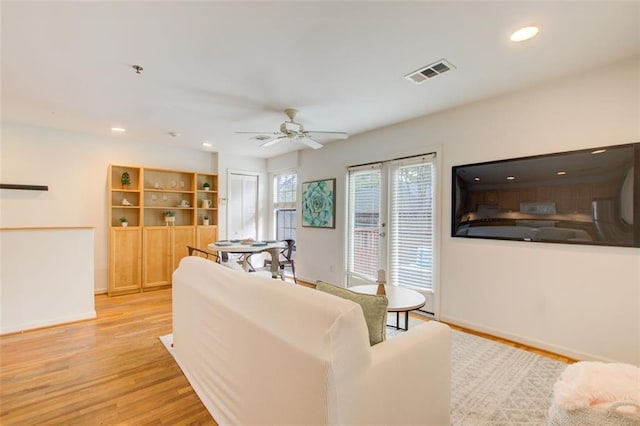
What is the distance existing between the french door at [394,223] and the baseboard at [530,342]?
0.39m

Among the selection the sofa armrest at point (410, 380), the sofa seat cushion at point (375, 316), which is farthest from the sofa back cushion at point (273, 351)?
the sofa seat cushion at point (375, 316)

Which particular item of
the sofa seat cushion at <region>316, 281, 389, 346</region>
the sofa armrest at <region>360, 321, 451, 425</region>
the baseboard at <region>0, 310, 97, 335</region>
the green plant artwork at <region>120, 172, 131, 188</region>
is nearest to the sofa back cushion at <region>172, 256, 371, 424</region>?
the sofa armrest at <region>360, 321, 451, 425</region>

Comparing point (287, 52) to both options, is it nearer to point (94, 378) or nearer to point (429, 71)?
point (429, 71)

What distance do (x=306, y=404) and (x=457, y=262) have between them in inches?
116

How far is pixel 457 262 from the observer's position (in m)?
3.54

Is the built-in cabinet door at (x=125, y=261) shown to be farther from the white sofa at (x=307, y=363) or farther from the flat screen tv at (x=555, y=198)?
the flat screen tv at (x=555, y=198)

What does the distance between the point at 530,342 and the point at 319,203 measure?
3571 millimetres

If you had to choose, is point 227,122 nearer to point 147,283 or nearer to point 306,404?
point 147,283

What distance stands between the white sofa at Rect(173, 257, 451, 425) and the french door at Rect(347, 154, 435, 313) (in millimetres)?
2350

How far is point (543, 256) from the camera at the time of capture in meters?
2.90

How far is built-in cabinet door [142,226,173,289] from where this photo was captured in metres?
5.11

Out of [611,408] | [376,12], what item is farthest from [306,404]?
[376,12]

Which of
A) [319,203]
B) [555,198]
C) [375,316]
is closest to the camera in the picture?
[375,316]

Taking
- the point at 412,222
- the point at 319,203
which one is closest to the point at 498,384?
the point at 412,222
